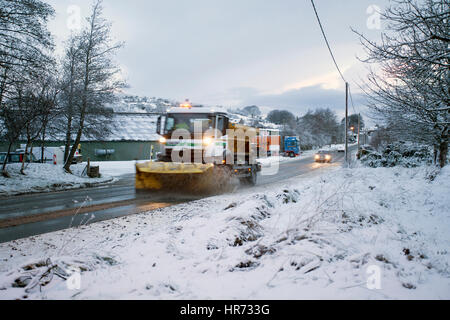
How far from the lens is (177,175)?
34.7 ft

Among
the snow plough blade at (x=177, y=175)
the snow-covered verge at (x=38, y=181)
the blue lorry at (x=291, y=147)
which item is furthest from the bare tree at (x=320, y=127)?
the snow plough blade at (x=177, y=175)

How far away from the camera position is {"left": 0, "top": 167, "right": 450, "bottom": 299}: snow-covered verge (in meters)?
2.68

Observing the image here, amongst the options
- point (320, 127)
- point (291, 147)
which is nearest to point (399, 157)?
point (291, 147)

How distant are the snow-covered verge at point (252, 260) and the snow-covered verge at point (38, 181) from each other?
8261 mm

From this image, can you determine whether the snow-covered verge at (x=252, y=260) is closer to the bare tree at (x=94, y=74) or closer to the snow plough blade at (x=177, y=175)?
the snow plough blade at (x=177, y=175)

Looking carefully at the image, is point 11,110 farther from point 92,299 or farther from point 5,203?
point 92,299

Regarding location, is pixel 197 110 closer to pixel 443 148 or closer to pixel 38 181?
pixel 38 181

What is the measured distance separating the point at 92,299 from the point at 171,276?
763mm

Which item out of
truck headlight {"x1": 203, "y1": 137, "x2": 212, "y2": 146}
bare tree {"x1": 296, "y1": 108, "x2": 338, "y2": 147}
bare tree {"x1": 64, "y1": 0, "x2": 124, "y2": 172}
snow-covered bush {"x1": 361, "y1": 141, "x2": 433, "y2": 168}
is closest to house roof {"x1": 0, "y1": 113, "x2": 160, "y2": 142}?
bare tree {"x1": 64, "y1": 0, "x2": 124, "y2": 172}

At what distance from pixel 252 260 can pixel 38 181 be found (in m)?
13.6

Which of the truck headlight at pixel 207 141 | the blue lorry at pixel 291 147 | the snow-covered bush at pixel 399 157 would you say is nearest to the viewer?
the truck headlight at pixel 207 141

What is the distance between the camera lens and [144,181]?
37.4 feet

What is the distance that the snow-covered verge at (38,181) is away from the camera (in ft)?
39.6

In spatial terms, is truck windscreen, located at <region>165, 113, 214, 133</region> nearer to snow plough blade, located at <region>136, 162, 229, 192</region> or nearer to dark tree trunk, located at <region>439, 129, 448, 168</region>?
snow plough blade, located at <region>136, 162, 229, 192</region>
